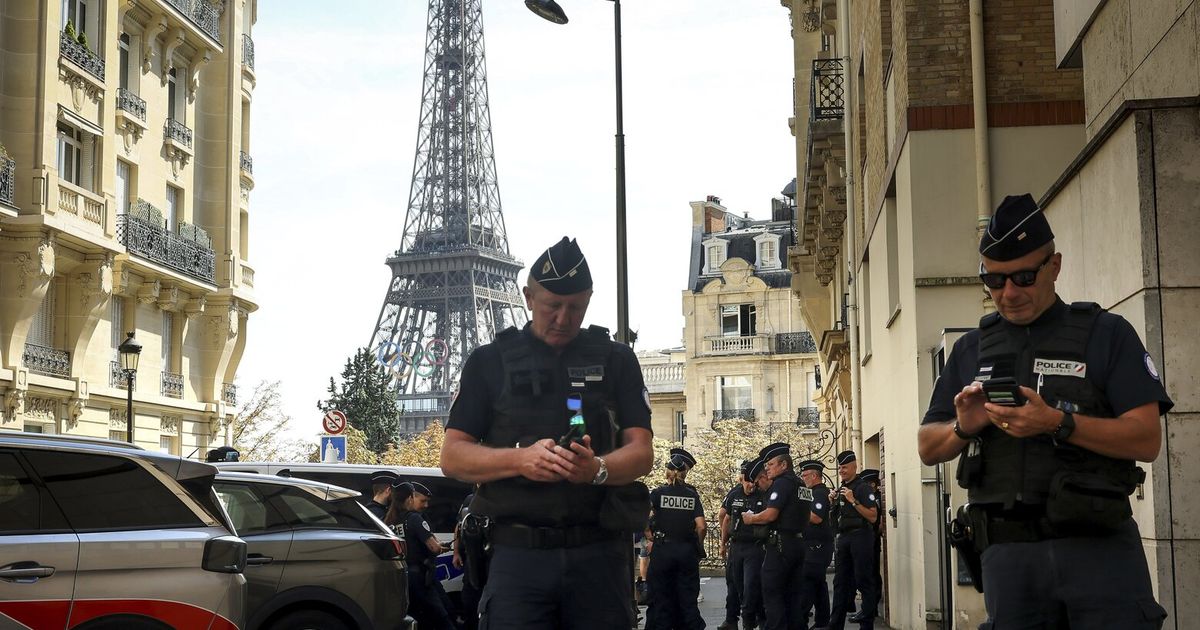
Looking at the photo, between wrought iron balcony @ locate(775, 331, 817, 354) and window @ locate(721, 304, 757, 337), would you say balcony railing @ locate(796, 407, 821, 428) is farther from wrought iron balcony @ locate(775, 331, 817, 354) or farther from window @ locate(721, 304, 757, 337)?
window @ locate(721, 304, 757, 337)

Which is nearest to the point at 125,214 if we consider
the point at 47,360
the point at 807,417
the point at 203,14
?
the point at 47,360

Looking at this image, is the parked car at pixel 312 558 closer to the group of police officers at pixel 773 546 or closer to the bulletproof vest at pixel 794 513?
the group of police officers at pixel 773 546

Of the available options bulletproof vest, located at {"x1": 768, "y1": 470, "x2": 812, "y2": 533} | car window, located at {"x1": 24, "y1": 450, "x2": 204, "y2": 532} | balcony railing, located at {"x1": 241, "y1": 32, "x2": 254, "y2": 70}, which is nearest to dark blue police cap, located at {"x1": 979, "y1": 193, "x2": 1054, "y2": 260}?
car window, located at {"x1": 24, "y1": 450, "x2": 204, "y2": 532}

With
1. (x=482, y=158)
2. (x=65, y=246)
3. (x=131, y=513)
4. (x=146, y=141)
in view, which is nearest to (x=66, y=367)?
(x=65, y=246)

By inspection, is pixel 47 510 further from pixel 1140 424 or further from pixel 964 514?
pixel 1140 424

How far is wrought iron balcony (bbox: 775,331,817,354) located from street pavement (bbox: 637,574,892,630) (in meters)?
37.5

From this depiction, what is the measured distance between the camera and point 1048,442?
461 centimetres

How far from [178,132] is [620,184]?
60.6 ft

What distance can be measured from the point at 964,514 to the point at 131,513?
4.46 m

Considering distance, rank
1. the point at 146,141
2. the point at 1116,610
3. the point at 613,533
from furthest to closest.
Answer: the point at 146,141
the point at 613,533
the point at 1116,610

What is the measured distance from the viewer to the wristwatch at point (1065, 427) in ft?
14.5

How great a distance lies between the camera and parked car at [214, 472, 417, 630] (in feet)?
34.3

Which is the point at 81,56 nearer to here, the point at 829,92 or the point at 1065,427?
the point at 829,92

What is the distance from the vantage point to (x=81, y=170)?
30.0 meters
